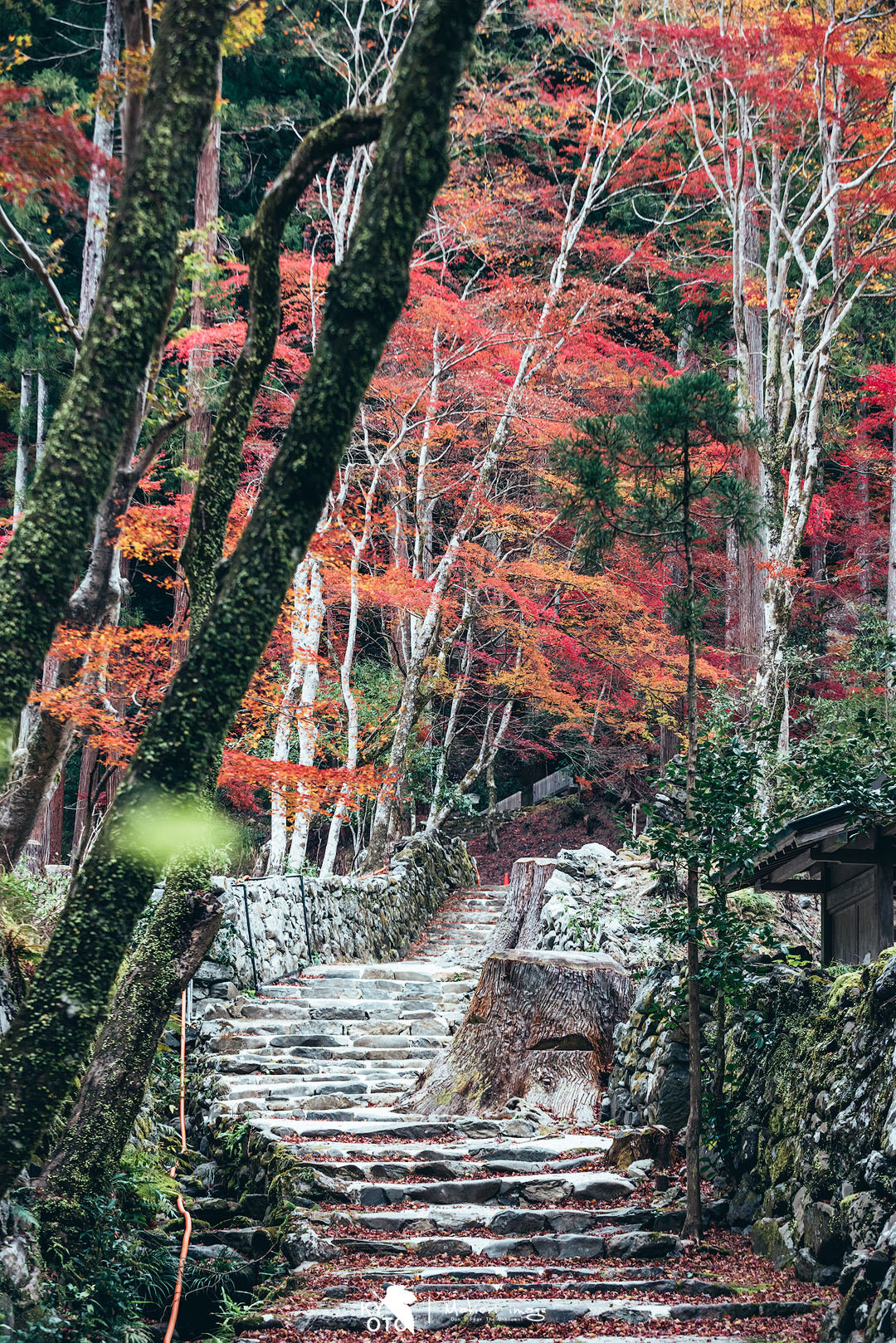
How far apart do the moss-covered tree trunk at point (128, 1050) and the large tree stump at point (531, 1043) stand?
120 inches

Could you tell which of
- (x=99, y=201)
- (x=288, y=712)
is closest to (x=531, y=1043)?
(x=288, y=712)

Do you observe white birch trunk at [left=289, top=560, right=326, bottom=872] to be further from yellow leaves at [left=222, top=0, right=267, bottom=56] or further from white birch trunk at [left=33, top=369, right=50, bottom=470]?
yellow leaves at [left=222, top=0, right=267, bottom=56]

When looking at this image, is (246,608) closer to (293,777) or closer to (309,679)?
(293,777)

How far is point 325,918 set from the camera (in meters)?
12.8

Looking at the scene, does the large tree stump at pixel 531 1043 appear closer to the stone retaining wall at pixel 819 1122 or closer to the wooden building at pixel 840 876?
the stone retaining wall at pixel 819 1122

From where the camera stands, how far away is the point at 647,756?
20.9 m

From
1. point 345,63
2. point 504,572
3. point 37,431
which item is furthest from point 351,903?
point 345,63

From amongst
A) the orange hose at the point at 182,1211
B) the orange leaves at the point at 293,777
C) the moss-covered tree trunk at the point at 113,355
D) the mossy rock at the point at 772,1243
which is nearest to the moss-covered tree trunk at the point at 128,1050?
the orange hose at the point at 182,1211

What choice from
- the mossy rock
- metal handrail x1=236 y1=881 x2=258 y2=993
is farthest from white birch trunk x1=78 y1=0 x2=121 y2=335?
the mossy rock

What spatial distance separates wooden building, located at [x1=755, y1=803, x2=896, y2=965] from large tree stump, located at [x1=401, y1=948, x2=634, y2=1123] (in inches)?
67.2

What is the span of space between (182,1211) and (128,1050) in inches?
40.7

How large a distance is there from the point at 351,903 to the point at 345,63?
428 inches

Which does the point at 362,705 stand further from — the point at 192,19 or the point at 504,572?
the point at 192,19

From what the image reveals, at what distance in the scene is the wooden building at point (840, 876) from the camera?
6523 mm
